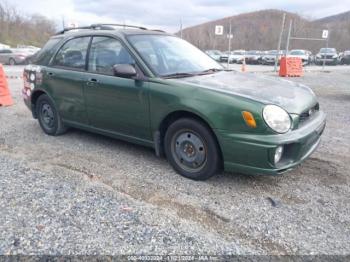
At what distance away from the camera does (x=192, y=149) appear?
3461 millimetres

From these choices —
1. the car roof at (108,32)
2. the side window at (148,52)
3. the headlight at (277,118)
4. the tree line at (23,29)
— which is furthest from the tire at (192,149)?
the tree line at (23,29)

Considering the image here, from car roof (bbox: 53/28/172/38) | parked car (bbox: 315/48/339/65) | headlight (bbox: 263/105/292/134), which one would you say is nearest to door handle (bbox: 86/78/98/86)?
car roof (bbox: 53/28/172/38)

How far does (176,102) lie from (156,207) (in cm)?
113

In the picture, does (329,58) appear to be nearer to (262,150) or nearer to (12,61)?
(12,61)

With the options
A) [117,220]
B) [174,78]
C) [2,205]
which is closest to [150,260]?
[117,220]

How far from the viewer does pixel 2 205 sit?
295 cm

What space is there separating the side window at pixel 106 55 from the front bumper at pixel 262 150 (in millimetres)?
1588

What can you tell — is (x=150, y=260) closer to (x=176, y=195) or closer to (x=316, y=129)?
(x=176, y=195)

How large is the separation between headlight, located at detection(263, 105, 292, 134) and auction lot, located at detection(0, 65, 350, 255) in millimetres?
714

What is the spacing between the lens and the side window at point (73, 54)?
4359 millimetres

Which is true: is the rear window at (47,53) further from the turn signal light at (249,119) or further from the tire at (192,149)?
the turn signal light at (249,119)

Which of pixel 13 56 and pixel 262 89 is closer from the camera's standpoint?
pixel 262 89

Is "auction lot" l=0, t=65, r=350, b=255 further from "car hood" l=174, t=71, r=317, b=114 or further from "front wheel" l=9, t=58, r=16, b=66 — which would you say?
"front wheel" l=9, t=58, r=16, b=66

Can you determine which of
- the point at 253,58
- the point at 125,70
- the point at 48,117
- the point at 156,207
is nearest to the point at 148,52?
the point at 125,70
